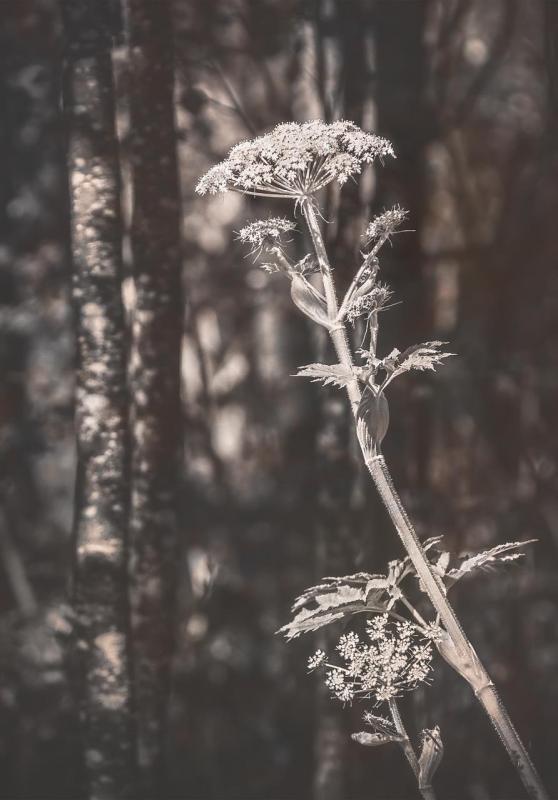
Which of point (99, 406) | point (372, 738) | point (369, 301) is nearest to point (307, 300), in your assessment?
point (369, 301)

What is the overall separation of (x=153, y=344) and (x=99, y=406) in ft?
0.67

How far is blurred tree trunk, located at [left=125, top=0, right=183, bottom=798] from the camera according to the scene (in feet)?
6.30

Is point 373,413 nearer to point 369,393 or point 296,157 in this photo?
point 369,393

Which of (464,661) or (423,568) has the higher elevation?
(423,568)

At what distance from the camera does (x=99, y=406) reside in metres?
Result: 1.92

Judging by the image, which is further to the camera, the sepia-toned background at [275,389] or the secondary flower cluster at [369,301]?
the sepia-toned background at [275,389]

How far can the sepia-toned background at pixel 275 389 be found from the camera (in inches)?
75.7

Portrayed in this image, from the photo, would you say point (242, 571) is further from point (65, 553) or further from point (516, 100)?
point (516, 100)

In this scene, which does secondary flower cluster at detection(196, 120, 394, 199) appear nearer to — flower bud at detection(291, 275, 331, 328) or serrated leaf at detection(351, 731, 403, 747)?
flower bud at detection(291, 275, 331, 328)

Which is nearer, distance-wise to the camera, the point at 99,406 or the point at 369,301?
the point at 369,301

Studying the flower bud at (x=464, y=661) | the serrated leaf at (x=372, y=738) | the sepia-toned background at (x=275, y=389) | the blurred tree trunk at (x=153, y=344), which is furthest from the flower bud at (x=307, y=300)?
the serrated leaf at (x=372, y=738)

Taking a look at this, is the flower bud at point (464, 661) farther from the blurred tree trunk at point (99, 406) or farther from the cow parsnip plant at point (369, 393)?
the blurred tree trunk at point (99, 406)

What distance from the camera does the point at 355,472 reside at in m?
1.93

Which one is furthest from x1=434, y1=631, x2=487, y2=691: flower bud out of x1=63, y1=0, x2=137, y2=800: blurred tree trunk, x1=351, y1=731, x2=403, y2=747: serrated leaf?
x1=63, y1=0, x2=137, y2=800: blurred tree trunk
